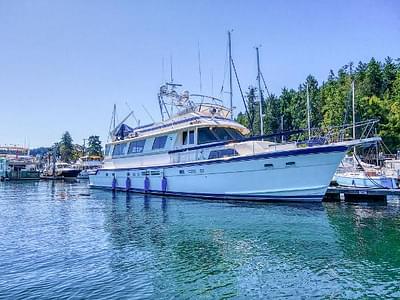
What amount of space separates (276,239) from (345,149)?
8.93 meters

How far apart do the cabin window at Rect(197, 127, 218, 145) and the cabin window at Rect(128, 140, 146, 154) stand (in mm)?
7196

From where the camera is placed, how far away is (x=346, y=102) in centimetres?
5134

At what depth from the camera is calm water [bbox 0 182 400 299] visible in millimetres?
8125

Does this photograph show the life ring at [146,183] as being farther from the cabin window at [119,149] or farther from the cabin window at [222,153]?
the cabin window at [222,153]

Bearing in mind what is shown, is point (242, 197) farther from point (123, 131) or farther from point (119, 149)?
point (123, 131)

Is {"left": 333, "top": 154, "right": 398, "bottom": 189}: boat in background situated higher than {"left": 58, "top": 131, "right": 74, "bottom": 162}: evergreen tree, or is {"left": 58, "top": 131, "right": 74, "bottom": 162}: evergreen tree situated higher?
{"left": 58, "top": 131, "right": 74, "bottom": 162}: evergreen tree

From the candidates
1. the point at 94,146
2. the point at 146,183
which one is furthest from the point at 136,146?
the point at 94,146

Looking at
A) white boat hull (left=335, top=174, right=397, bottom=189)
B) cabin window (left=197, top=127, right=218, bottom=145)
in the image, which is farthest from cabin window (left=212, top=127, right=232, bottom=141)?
white boat hull (left=335, top=174, right=397, bottom=189)

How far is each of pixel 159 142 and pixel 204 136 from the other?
16.6 feet

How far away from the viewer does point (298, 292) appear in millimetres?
7820

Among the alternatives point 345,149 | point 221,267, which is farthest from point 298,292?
point 345,149

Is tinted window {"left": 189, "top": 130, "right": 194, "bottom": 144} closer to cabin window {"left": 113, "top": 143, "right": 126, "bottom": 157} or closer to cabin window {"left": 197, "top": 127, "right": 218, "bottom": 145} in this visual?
cabin window {"left": 197, "top": 127, "right": 218, "bottom": 145}

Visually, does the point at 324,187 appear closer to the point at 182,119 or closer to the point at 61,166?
the point at 182,119

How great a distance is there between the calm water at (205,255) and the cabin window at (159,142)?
1067 cm
